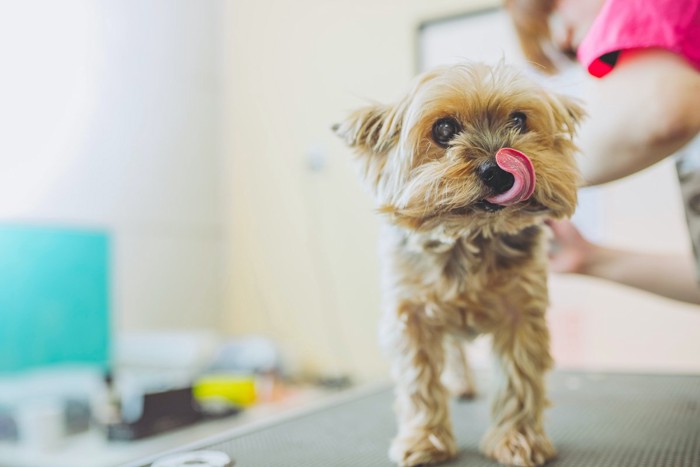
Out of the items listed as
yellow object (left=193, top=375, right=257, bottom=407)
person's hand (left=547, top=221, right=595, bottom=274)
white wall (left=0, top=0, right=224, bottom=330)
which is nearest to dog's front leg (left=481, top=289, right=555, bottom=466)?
person's hand (left=547, top=221, right=595, bottom=274)

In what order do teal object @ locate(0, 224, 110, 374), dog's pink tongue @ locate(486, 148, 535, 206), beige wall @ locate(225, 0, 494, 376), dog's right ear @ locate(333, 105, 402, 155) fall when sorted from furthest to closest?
1. beige wall @ locate(225, 0, 494, 376)
2. teal object @ locate(0, 224, 110, 374)
3. dog's right ear @ locate(333, 105, 402, 155)
4. dog's pink tongue @ locate(486, 148, 535, 206)

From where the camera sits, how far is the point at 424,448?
0.74 metres

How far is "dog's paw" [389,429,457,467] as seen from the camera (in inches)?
28.9

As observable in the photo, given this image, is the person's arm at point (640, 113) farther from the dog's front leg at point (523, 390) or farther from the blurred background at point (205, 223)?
the blurred background at point (205, 223)

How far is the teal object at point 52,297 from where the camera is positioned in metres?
1.75

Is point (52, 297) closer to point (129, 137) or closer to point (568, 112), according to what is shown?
point (129, 137)

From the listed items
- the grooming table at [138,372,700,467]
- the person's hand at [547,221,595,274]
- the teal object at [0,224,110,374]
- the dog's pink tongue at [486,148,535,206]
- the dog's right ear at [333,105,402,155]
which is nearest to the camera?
the dog's pink tongue at [486,148,535,206]

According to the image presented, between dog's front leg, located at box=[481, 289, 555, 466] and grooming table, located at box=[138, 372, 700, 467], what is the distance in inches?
1.0

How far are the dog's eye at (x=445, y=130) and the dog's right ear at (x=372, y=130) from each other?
0.17 ft

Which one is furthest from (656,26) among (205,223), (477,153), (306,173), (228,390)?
(205,223)

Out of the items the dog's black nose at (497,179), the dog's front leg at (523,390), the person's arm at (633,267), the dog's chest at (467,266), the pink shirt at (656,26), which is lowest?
the dog's front leg at (523,390)

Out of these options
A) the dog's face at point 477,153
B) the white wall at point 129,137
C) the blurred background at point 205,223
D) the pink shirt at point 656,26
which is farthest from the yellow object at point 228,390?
the pink shirt at point 656,26

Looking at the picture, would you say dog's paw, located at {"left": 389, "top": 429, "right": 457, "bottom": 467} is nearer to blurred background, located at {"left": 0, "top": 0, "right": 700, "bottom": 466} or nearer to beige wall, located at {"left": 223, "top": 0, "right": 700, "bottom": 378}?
blurred background, located at {"left": 0, "top": 0, "right": 700, "bottom": 466}

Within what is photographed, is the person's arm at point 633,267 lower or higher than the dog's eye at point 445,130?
lower
